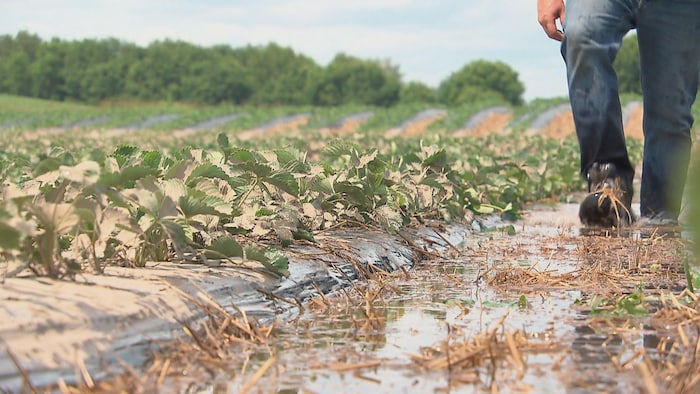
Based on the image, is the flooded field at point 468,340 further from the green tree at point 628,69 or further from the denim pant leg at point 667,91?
the green tree at point 628,69

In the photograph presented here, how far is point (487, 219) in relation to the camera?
21.1 feet

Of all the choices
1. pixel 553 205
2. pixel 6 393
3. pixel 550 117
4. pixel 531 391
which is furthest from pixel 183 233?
pixel 550 117

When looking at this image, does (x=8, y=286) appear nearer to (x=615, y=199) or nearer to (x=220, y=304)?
(x=220, y=304)

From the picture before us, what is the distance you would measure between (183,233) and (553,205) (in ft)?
19.1

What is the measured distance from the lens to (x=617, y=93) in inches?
199

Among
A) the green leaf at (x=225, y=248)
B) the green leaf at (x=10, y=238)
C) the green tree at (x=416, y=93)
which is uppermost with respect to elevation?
the green tree at (x=416, y=93)

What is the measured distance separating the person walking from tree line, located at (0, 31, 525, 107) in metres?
70.9

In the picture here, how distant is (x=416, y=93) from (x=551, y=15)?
7746cm

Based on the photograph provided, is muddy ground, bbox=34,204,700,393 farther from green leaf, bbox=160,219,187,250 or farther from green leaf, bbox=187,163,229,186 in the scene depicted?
green leaf, bbox=187,163,229,186

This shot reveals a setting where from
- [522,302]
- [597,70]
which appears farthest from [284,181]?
[597,70]

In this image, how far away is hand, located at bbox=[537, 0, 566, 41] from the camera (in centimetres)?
520

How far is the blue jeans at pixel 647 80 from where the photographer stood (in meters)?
4.86

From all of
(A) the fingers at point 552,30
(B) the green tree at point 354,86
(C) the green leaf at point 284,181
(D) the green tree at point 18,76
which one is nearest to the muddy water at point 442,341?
(C) the green leaf at point 284,181

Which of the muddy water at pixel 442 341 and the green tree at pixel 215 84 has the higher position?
the green tree at pixel 215 84
